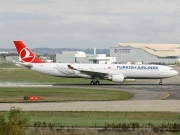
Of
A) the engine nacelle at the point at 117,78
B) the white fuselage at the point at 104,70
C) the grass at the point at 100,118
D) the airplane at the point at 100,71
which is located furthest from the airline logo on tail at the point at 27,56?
the grass at the point at 100,118

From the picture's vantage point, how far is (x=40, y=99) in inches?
1837

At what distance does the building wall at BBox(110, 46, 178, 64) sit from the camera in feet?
635

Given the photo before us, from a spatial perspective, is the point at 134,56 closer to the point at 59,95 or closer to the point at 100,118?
the point at 59,95

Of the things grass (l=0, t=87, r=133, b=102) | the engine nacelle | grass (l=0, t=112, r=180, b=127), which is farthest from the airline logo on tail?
grass (l=0, t=112, r=180, b=127)

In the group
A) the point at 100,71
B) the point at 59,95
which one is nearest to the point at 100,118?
the point at 59,95

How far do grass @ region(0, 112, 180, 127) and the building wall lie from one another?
156257 mm

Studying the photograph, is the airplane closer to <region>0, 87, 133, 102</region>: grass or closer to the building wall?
<region>0, 87, 133, 102</region>: grass

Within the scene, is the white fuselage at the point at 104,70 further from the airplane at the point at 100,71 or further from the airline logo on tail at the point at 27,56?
the airline logo on tail at the point at 27,56

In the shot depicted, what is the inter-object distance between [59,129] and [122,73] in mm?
42877

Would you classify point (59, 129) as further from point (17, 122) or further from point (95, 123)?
point (17, 122)

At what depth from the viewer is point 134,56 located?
19538 cm

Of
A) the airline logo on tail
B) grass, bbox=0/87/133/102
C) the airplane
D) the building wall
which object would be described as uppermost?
the building wall

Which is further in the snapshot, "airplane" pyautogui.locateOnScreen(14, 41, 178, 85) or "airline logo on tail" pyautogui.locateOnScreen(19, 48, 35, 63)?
"airline logo on tail" pyautogui.locateOnScreen(19, 48, 35, 63)

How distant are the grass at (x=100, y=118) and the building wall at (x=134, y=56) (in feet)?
513
